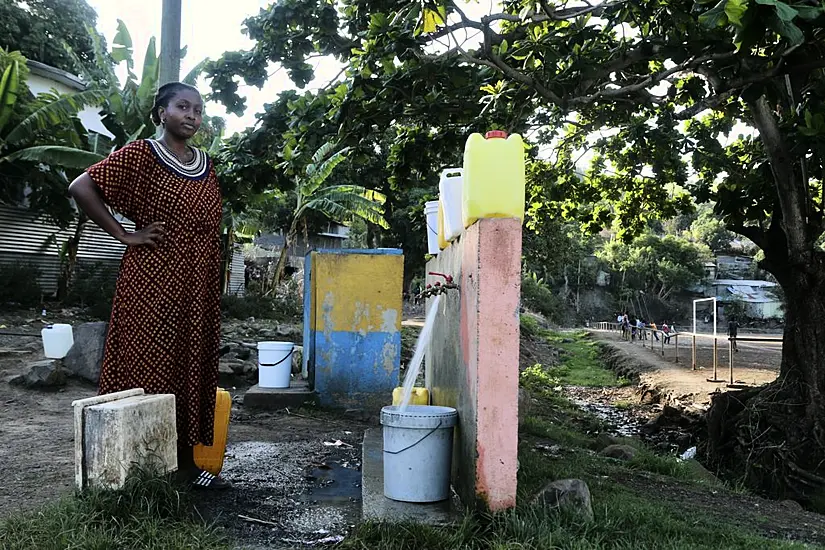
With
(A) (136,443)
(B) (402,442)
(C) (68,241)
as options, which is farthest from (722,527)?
(C) (68,241)

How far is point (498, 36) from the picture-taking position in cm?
726

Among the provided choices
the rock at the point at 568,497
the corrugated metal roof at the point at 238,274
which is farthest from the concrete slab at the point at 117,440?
the corrugated metal roof at the point at 238,274

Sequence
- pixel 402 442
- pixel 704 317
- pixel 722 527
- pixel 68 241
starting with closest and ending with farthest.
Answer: pixel 402 442
pixel 722 527
pixel 68 241
pixel 704 317

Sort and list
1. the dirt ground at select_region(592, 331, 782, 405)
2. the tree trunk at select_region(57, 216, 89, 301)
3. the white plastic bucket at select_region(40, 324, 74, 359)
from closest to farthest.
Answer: the white plastic bucket at select_region(40, 324, 74, 359)
the dirt ground at select_region(592, 331, 782, 405)
the tree trunk at select_region(57, 216, 89, 301)

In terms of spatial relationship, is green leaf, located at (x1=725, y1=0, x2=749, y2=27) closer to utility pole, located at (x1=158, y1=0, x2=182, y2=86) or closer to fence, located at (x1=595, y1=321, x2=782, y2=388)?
utility pole, located at (x1=158, y1=0, x2=182, y2=86)

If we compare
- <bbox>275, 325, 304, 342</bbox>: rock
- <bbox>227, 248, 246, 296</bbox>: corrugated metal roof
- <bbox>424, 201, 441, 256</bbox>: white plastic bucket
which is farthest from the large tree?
<bbox>227, 248, 246, 296</bbox>: corrugated metal roof

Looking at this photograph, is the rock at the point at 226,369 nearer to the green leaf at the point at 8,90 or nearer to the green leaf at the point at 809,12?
the green leaf at the point at 8,90

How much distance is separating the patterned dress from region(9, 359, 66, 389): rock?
15.5 ft

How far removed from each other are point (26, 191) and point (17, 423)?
1161 centimetres

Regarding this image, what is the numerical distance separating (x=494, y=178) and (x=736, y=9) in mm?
1435

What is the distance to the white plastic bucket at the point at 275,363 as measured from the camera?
7.71m

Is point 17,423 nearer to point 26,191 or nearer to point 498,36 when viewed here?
point 498,36

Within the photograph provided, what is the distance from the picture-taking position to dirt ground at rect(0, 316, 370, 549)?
3.60 metres

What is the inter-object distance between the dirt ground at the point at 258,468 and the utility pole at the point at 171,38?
9.73 ft
